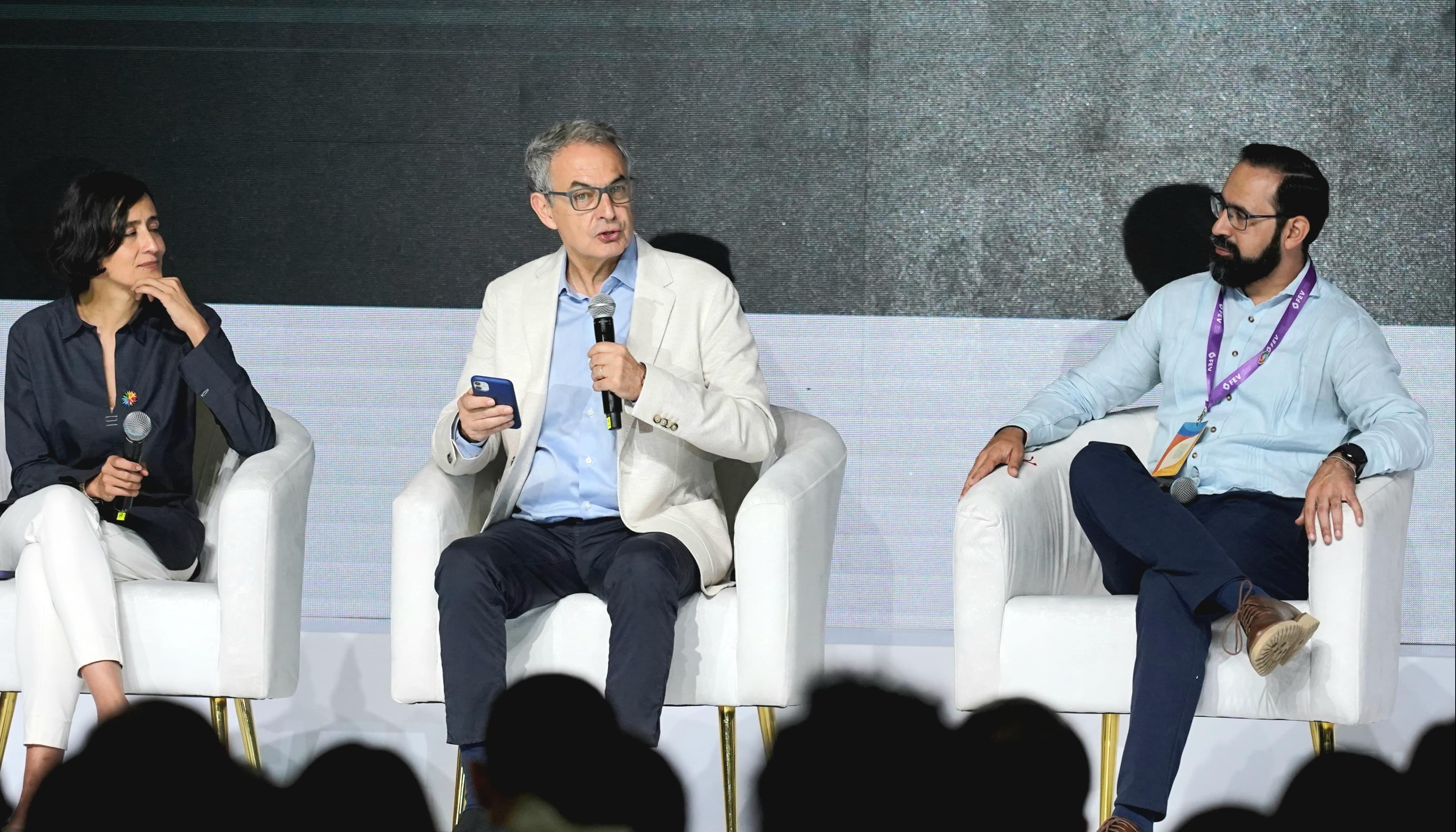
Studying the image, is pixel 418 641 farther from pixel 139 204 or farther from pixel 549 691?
pixel 549 691

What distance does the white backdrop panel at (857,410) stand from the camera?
4160mm

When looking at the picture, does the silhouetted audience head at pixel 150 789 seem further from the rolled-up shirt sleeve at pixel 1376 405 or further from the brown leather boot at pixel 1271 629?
the rolled-up shirt sleeve at pixel 1376 405

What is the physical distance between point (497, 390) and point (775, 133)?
1376 millimetres

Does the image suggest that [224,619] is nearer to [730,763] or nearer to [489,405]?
[489,405]

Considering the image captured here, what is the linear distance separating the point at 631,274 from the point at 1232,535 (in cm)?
126

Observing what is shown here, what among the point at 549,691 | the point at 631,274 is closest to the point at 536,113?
the point at 631,274

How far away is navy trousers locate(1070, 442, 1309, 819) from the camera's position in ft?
9.23

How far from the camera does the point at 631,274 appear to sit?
335 centimetres

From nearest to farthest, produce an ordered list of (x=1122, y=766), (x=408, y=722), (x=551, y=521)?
(x=1122, y=766) < (x=551, y=521) < (x=408, y=722)

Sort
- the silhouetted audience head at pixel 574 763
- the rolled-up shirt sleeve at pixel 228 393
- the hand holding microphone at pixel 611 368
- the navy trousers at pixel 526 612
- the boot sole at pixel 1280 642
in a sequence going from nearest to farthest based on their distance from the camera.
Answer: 1. the silhouetted audience head at pixel 574 763
2. the boot sole at pixel 1280 642
3. the navy trousers at pixel 526 612
4. the hand holding microphone at pixel 611 368
5. the rolled-up shirt sleeve at pixel 228 393

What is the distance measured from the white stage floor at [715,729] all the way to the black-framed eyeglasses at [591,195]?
1.04 meters

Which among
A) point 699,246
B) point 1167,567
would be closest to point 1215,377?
point 1167,567

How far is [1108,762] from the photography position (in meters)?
3.13

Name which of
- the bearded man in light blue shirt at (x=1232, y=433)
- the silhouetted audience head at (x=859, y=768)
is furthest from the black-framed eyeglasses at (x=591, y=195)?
the silhouetted audience head at (x=859, y=768)
